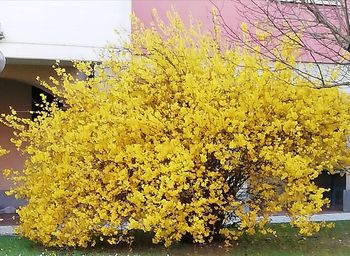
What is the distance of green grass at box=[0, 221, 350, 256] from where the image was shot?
11.0 m

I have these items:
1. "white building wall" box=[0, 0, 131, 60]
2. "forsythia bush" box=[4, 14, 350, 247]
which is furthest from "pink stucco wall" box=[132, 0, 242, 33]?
"forsythia bush" box=[4, 14, 350, 247]

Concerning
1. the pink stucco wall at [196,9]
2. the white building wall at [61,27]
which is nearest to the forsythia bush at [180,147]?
the white building wall at [61,27]

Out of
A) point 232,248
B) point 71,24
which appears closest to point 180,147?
point 232,248

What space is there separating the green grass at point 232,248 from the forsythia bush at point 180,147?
9.3 inches

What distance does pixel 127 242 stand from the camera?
11.7 m

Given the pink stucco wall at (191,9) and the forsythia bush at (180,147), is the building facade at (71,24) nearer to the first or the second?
the pink stucco wall at (191,9)

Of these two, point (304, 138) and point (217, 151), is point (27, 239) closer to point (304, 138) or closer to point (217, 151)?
point (217, 151)

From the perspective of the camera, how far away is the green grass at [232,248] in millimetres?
11008

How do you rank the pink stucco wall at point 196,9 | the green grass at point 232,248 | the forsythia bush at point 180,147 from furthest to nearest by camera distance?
the pink stucco wall at point 196,9 → the green grass at point 232,248 → the forsythia bush at point 180,147

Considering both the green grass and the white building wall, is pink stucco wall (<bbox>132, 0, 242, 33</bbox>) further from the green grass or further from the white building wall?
the green grass

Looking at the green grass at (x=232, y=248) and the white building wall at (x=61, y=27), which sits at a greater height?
the white building wall at (x=61, y=27)

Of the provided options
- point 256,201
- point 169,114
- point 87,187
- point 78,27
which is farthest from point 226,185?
point 78,27

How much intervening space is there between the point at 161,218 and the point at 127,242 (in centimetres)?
161

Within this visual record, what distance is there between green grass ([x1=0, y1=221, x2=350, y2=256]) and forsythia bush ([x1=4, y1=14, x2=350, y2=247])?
23 cm
